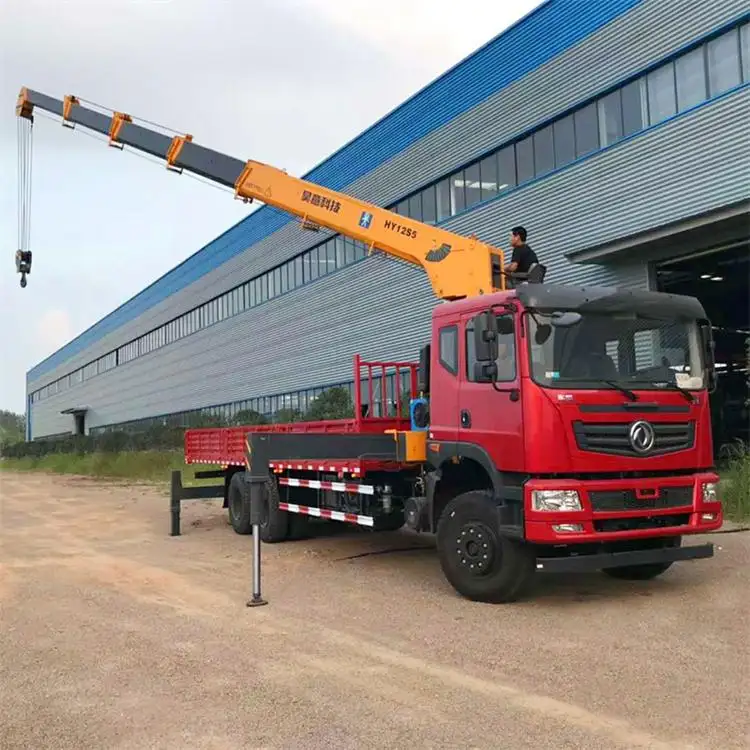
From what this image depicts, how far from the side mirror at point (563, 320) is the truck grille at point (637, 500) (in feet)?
4.79

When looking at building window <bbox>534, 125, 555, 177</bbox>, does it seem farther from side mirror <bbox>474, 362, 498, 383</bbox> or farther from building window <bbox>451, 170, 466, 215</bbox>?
side mirror <bbox>474, 362, 498, 383</bbox>

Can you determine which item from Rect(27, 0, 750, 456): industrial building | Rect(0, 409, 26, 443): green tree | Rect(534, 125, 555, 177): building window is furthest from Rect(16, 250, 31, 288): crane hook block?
Rect(0, 409, 26, 443): green tree

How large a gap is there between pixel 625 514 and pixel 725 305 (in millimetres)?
17522

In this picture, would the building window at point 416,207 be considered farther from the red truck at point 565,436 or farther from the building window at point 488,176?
the red truck at point 565,436

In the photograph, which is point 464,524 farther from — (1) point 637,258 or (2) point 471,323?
(1) point 637,258

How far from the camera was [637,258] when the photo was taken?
53.4 feet

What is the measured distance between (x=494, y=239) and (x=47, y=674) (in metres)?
17.6

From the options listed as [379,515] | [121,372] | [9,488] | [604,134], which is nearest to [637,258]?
[604,134]

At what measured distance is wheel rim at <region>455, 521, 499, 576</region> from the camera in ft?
22.2

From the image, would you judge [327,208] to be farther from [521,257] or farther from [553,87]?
[553,87]

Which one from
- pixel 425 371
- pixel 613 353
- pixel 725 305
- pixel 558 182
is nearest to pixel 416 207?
pixel 558 182

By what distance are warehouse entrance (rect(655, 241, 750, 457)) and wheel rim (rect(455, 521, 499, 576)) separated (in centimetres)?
894

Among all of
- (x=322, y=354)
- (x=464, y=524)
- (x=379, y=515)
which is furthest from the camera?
(x=322, y=354)

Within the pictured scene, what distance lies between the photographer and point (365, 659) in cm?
538
